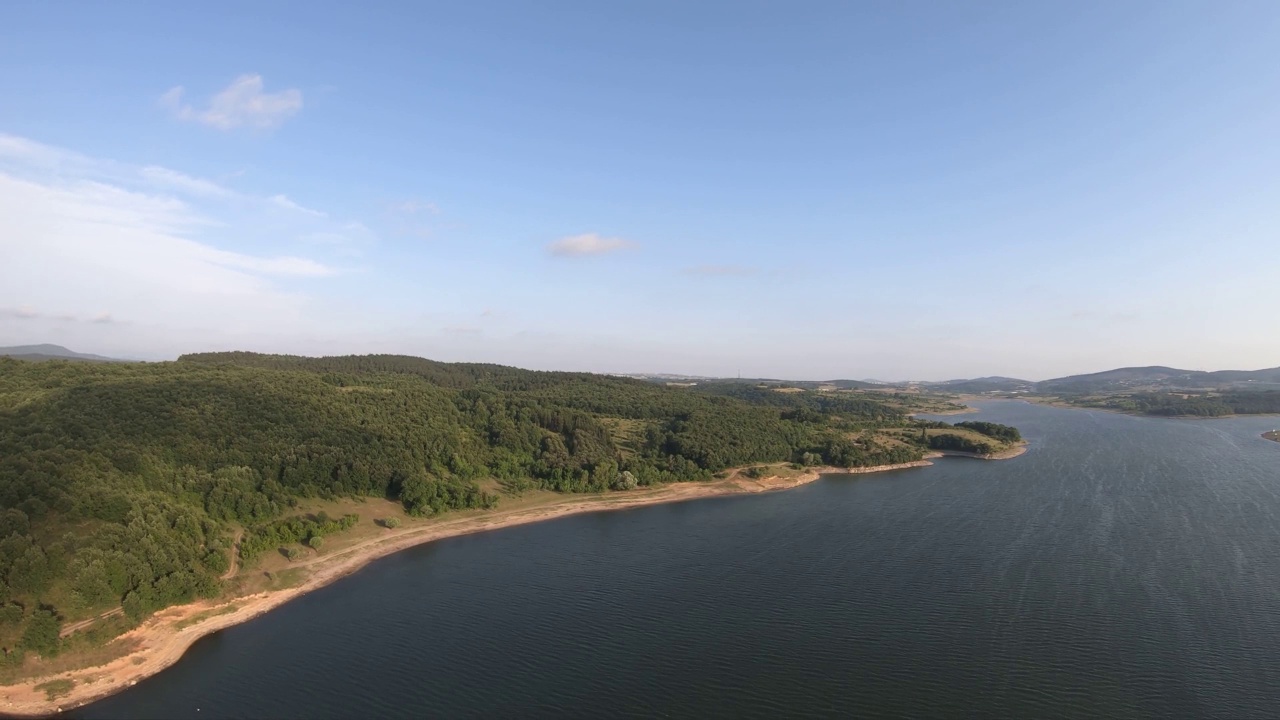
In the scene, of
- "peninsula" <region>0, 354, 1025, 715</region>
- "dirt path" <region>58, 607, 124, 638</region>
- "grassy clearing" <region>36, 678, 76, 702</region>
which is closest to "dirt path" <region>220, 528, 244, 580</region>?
"peninsula" <region>0, 354, 1025, 715</region>

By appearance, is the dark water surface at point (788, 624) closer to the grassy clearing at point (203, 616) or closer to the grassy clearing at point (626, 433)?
the grassy clearing at point (203, 616)

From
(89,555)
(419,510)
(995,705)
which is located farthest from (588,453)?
(995,705)

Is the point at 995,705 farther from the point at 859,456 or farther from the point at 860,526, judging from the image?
the point at 859,456

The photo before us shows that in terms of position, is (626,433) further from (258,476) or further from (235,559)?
(235,559)

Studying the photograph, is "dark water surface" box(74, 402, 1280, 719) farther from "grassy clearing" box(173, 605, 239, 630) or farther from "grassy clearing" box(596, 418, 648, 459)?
"grassy clearing" box(596, 418, 648, 459)

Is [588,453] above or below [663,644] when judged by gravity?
above
